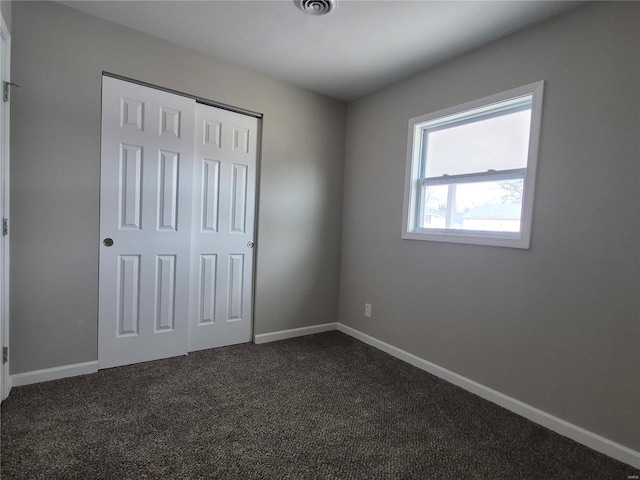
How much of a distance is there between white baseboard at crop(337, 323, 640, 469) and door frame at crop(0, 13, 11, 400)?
2774 millimetres

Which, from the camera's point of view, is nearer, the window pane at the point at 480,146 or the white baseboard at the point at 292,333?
the window pane at the point at 480,146

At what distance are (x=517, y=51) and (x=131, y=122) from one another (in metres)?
2.75

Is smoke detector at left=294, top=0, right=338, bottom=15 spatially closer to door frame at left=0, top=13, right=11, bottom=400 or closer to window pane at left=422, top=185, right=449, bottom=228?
window pane at left=422, top=185, right=449, bottom=228

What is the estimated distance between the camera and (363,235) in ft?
10.8

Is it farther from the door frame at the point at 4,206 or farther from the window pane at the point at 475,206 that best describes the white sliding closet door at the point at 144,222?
the window pane at the point at 475,206

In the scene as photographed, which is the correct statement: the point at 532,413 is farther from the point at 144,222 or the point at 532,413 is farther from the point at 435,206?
the point at 144,222

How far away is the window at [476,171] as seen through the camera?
2.10 metres

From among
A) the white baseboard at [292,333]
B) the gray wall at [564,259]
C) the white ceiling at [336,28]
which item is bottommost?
the white baseboard at [292,333]

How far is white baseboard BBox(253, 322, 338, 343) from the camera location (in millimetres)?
3108

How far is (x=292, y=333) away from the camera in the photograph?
130 inches

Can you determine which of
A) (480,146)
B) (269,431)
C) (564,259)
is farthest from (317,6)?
(269,431)

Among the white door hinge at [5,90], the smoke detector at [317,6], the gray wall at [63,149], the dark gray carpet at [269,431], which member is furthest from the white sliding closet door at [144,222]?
the smoke detector at [317,6]

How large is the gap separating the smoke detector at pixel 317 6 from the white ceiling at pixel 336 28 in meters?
0.05

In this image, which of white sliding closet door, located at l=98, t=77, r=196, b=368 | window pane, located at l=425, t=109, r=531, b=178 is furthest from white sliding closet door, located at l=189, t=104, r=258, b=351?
window pane, located at l=425, t=109, r=531, b=178
